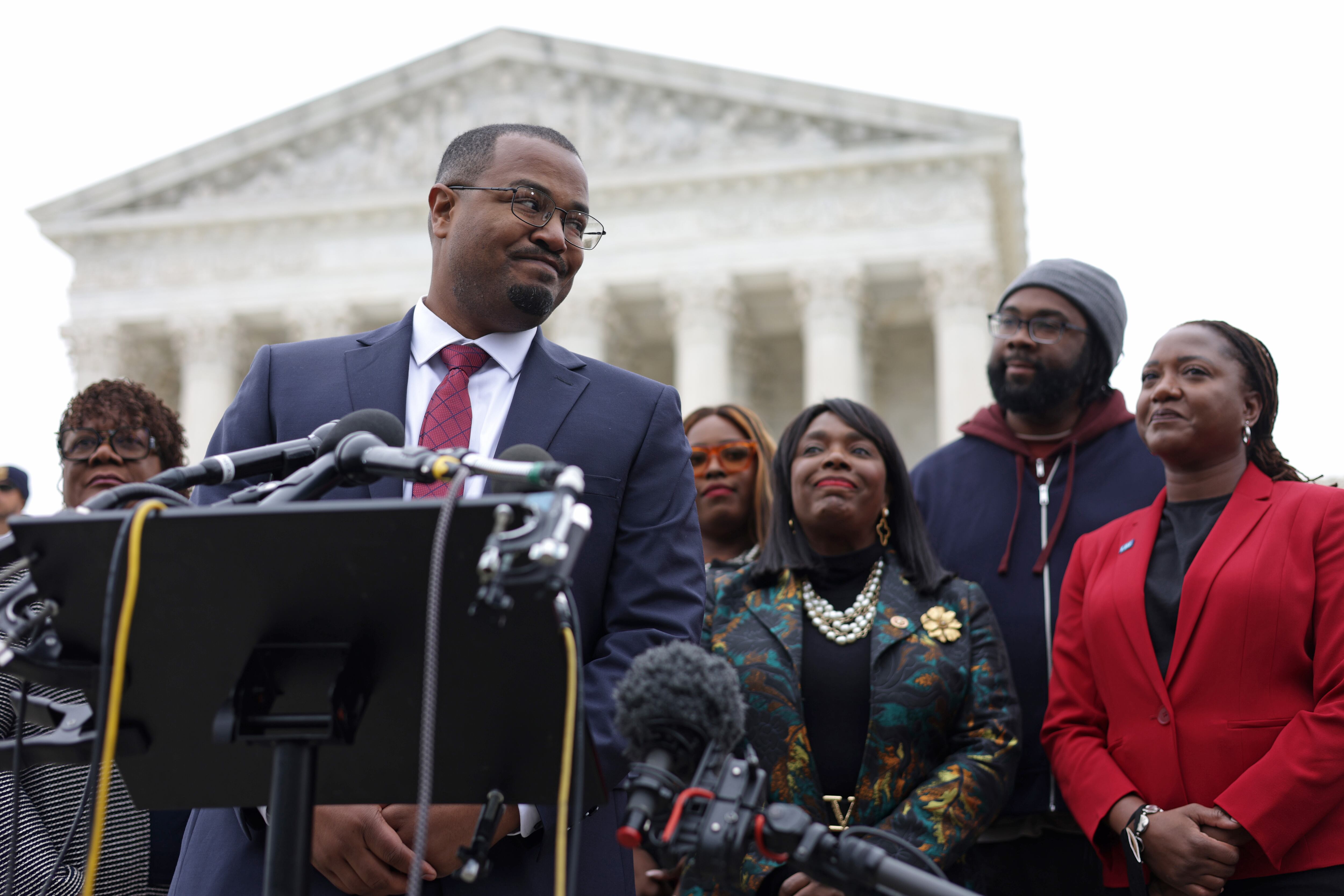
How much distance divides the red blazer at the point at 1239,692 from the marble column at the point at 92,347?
32898mm

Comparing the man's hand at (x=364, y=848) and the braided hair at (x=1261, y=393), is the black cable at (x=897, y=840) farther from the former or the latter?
the braided hair at (x=1261, y=393)

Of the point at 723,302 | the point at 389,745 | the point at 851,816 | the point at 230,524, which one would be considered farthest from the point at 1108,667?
the point at 723,302

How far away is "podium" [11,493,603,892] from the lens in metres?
2.12

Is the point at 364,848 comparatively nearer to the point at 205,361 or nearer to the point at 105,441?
the point at 105,441

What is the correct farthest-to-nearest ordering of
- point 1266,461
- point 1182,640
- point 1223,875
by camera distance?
point 1266,461 → point 1182,640 → point 1223,875

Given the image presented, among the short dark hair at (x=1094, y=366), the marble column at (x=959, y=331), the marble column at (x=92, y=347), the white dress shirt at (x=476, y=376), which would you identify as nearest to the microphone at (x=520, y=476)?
the white dress shirt at (x=476, y=376)

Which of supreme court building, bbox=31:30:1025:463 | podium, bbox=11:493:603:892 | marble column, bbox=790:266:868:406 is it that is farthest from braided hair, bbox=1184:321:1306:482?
marble column, bbox=790:266:868:406

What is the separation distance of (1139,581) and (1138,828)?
2.96ft

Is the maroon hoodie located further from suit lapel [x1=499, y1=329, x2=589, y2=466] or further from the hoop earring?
suit lapel [x1=499, y1=329, x2=589, y2=466]

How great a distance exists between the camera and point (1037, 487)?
19.1 ft

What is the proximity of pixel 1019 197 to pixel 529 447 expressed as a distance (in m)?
31.9

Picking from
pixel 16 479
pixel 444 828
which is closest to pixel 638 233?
pixel 16 479

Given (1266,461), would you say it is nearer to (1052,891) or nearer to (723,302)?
(1052,891)

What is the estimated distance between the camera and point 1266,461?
497 centimetres
